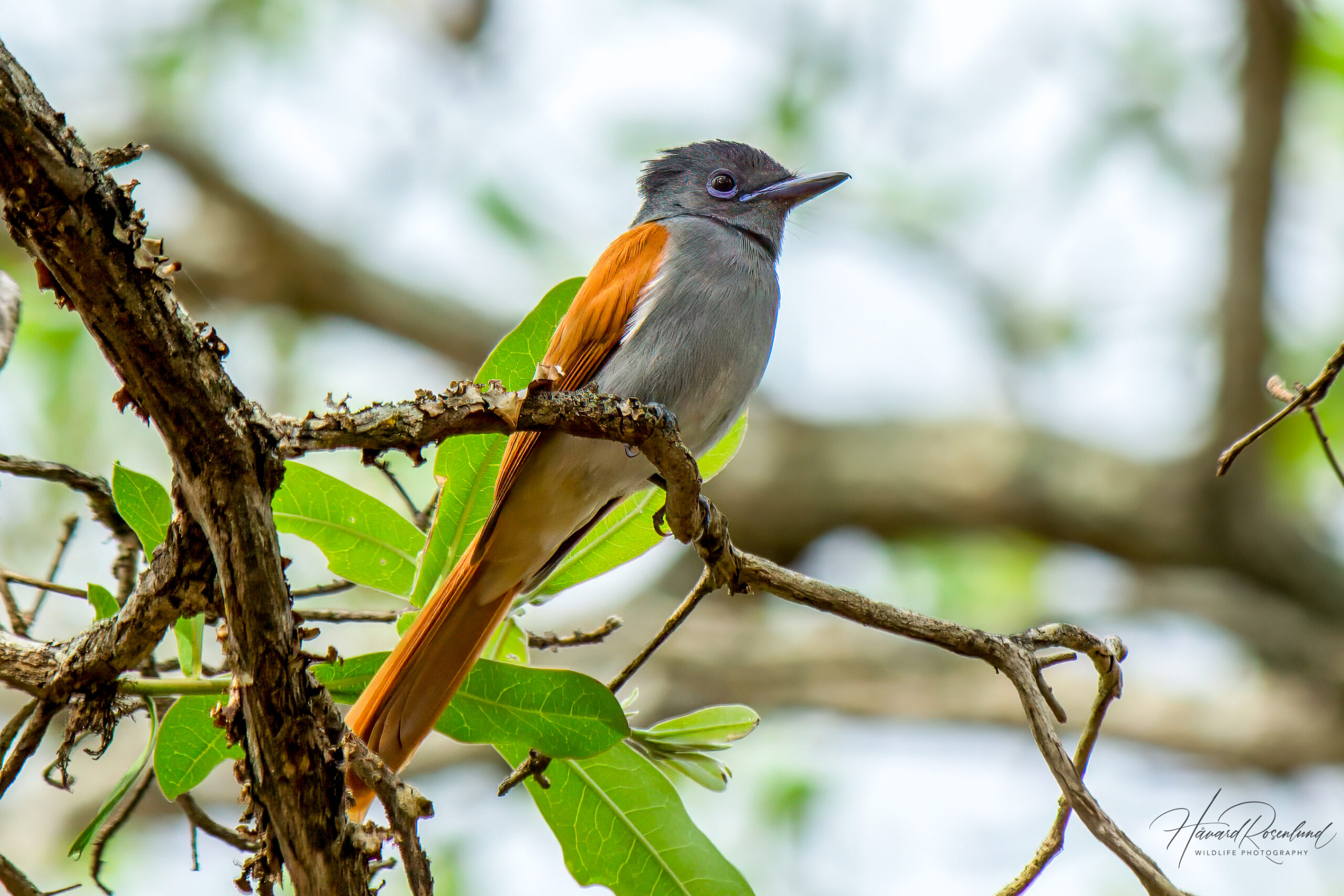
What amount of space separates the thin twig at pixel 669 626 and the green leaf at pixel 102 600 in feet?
3.15

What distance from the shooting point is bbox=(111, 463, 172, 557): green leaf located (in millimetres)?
2271

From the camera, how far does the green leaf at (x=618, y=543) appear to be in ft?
10.1

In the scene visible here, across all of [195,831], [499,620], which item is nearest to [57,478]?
[195,831]

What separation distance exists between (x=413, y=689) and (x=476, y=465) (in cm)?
58

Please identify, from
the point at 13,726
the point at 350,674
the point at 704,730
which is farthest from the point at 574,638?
the point at 13,726

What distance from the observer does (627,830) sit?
2.64 metres

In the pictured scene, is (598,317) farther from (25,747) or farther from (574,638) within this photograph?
(25,747)

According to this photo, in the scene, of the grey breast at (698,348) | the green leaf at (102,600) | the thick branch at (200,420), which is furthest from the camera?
the grey breast at (698,348)

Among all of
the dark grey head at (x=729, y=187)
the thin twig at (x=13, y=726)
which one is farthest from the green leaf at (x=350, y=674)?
the dark grey head at (x=729, y=187)

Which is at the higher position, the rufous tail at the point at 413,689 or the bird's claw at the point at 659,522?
the bird's claw at the point at 659,522

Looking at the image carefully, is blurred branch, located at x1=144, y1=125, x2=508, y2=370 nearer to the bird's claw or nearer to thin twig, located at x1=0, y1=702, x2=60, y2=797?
the bird's claw

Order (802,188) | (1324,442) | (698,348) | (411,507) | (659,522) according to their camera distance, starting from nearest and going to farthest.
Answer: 1. (1324,442)
2. (411,507)
3. (659,522)
4. (698,348)
5. (802,188)

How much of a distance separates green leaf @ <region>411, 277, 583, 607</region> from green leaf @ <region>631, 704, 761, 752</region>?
64 cm

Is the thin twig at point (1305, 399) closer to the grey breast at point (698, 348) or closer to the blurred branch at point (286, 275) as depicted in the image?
the grey breast at point (698, 348)
